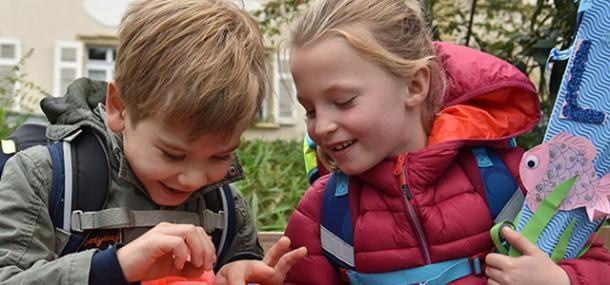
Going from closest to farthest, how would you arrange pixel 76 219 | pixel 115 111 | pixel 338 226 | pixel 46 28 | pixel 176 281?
1. pixel 176 281
2. pixel 76 219
3. pixel 115 111
4. pixel 338 226
5. pixel 46 28

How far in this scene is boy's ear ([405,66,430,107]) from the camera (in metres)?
2.24

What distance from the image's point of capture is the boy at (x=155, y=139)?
186 cm

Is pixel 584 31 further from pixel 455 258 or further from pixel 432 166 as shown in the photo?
pixel 455 258

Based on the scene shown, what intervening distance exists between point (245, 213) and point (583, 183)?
87cm

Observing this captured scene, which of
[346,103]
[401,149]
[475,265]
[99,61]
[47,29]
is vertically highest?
[346,103]

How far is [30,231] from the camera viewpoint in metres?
1.96

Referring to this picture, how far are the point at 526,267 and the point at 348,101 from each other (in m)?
0.55

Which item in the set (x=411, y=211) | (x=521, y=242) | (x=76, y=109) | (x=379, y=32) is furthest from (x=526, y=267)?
(x=76, y=109)

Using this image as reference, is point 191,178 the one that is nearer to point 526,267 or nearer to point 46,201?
point 46,201

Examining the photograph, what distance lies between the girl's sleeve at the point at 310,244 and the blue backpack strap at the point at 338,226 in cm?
2

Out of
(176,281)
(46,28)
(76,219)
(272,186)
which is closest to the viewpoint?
(176,281)

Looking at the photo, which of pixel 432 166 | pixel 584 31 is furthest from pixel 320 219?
pixel 584 31

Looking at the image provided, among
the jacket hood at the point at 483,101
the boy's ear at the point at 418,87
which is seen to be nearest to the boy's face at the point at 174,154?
the boy's ear at the point at 418,87

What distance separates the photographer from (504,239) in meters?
2.09
